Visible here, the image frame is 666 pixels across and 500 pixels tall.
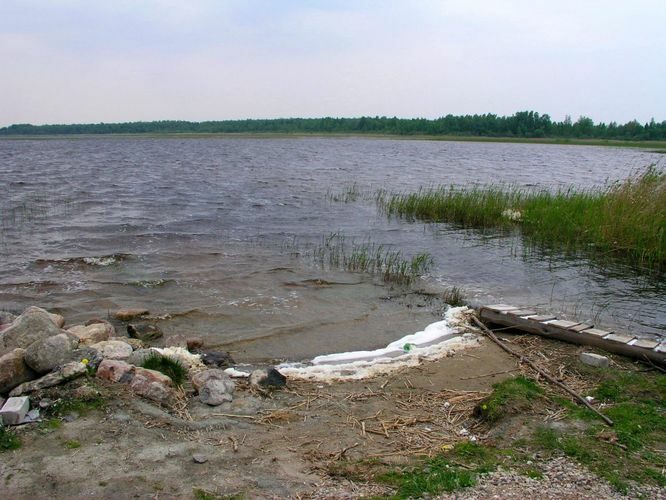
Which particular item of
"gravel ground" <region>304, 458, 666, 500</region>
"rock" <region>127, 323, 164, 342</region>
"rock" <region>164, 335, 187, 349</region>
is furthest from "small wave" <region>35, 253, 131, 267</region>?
"gravel ground" <region>304, 458, 666, 500</region>

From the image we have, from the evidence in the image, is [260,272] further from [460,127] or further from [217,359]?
[460,127]

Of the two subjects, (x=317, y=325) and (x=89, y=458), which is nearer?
(x=89, y=458)

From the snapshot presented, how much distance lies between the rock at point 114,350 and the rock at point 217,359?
1.05m

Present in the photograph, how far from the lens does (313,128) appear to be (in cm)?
14838

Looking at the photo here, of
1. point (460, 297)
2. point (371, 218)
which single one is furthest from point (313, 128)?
point (460, 297)

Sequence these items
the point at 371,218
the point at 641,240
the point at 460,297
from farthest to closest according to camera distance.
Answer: the point at 371,218 → the point at 641,240 → the point at 460,297

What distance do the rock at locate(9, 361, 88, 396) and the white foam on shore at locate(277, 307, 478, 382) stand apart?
245 cm

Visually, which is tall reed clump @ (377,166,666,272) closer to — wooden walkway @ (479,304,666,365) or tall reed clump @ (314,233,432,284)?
tall reed clump @ (314,233,432,284)

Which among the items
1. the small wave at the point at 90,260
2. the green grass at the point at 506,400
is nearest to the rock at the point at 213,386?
the green grass at the point at 506,400

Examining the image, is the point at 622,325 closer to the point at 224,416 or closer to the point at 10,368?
the point at 224,416

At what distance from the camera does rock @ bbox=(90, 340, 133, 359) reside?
21.1 ft

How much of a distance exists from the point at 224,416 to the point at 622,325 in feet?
23.6

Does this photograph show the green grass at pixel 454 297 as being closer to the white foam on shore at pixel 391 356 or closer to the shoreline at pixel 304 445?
the white foam on shore at pixel 391 356

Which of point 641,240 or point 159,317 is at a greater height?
point 641,240
